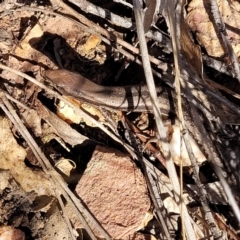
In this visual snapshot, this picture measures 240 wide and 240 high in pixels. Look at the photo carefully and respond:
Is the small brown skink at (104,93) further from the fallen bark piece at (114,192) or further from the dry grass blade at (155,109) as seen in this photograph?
the dry grass blade at (155,109)

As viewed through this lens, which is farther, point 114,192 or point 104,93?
point 104,93

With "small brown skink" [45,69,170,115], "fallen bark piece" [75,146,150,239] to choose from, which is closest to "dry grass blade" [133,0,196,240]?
"fallen bark piece" [75,146,150,239]

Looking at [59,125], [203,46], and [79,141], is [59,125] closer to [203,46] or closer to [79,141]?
[79,141]

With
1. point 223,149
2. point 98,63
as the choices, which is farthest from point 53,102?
point 223,149

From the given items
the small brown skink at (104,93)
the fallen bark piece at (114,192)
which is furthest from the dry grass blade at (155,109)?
the small brown skink at (104,93)

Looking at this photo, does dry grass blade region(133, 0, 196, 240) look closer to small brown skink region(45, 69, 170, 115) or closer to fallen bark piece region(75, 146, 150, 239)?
fallen bark piece region(75, 146, 150, 239)

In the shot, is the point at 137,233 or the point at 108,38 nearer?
the point at 137,233

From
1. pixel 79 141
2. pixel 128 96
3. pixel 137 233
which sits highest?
pixel 128 96
